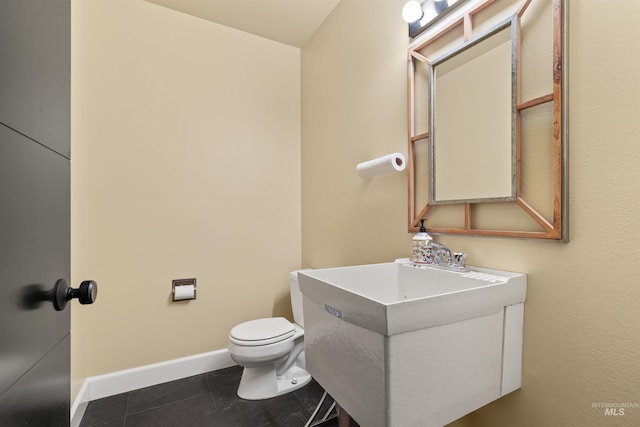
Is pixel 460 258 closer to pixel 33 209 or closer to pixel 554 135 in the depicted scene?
pixel 554 135

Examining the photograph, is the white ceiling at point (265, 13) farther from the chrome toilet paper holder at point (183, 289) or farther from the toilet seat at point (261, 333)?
the toilet seat at point (261, 333)

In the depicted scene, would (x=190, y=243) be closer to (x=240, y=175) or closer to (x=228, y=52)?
(x=240, y=175)

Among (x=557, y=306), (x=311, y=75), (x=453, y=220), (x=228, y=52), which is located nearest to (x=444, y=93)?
(x=453, y=220)

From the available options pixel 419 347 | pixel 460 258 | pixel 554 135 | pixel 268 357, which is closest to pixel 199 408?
pixel 268 357

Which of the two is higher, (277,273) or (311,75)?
(311,75)

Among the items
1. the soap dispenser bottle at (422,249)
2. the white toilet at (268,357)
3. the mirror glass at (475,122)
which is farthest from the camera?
the white toilet at (268,357)

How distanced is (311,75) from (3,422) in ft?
8.07

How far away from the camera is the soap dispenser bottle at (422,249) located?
130 centimetres

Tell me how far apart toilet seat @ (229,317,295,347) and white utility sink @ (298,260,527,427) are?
0.69 m

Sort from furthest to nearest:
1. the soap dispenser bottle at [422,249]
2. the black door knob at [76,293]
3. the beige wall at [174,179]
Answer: the beige wall at [174,179] → the soap dispenser bottle at [422,249] → the black door knob at [76,293]

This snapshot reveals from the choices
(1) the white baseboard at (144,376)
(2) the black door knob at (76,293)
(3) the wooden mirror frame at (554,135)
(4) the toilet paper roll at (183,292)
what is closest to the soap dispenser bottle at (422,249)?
(3) the wooden mirror frame at (554,135)

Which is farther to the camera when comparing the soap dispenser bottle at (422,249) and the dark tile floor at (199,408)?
the dark tile floor at (199,408)

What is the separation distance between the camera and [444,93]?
4.27 feet

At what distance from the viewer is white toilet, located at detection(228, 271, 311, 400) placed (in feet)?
5.68
